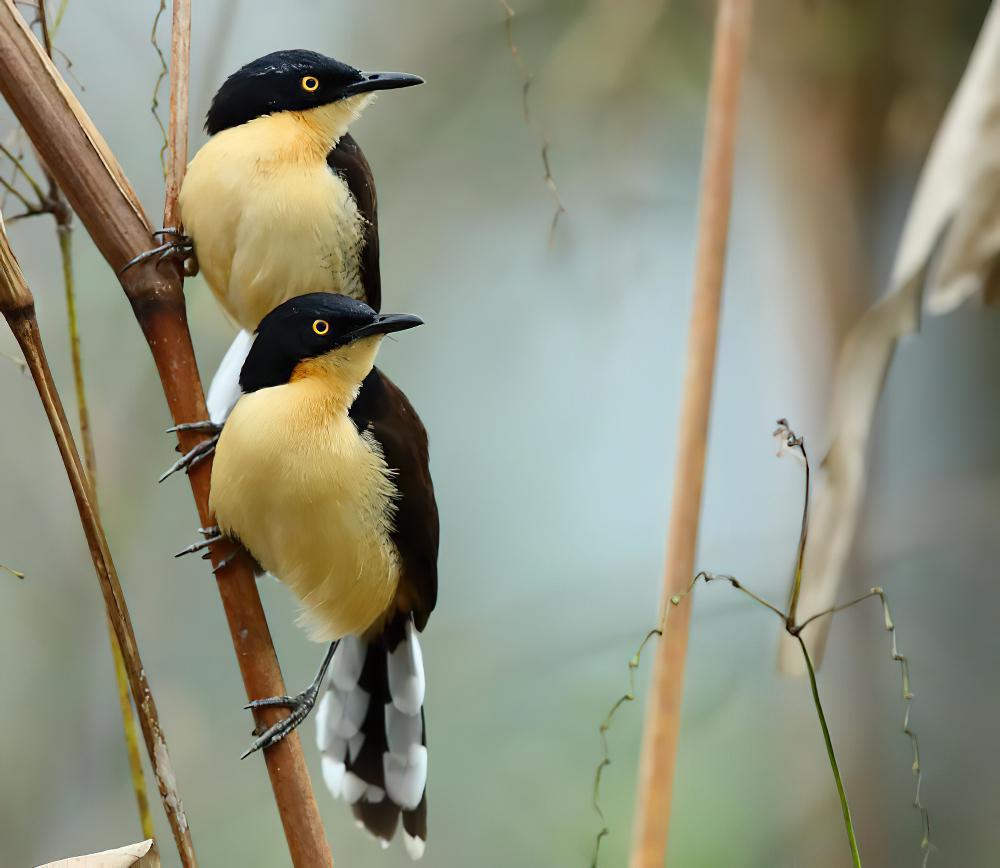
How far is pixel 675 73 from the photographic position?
6.01 feet

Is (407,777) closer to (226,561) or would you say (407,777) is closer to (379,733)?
(379,733)

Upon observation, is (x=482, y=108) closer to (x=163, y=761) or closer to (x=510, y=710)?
(x=510, y=710)

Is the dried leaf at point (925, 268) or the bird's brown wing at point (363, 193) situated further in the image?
the bird's brown wing at point (363, 193)

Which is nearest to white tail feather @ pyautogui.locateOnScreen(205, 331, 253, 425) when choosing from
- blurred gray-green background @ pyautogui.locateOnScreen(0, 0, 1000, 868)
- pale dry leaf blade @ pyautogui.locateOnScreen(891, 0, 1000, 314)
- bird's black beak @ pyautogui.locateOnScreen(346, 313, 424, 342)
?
bird's black beak @ pyautogui.locateOnScreen(346, 313, 424, 342)

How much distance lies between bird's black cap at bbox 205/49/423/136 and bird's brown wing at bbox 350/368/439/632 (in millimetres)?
264

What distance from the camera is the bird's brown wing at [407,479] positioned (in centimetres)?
100

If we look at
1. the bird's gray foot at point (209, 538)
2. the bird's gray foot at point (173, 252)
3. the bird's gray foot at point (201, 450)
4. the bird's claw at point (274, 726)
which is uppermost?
the bird's gray foot at point (173, 252)

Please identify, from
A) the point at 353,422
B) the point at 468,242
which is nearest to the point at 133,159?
the point at 468,242

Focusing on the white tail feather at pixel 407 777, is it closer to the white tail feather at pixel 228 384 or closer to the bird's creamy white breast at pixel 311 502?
the bird's creamy white breast at pixel 311 502

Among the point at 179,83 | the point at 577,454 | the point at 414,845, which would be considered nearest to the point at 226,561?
the point at 179,83

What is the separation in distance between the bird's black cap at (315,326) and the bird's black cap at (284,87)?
0.67 feet

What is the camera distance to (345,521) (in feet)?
3.13

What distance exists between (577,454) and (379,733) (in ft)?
3.03

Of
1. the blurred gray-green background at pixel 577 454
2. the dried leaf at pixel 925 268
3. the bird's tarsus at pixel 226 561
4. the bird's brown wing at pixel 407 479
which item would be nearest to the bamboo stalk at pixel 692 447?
the dried leaf at pixel 925 268
